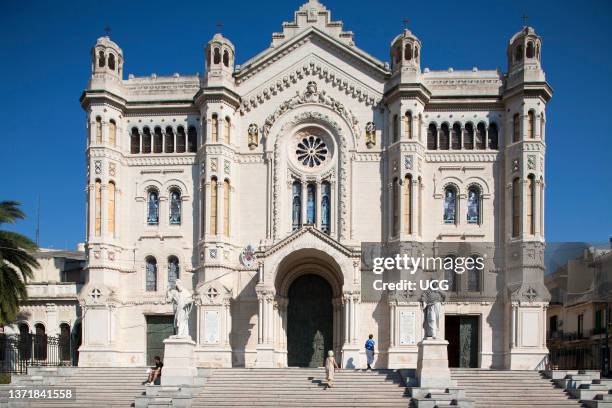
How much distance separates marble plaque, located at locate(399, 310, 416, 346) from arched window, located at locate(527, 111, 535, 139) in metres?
12.1

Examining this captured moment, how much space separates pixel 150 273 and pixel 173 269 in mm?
1430

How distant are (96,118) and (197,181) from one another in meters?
7.08

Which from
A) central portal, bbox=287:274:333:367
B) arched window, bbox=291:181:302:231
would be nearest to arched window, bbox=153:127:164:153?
arched window, bbox=291:181:302:231

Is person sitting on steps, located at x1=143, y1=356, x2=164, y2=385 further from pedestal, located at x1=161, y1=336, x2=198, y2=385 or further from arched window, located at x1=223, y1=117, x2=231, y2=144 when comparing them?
arched window, located at x1=223, y1=117, x2=231, y2=144

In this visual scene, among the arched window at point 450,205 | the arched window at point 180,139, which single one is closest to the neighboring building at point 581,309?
the arched window at point 450,205

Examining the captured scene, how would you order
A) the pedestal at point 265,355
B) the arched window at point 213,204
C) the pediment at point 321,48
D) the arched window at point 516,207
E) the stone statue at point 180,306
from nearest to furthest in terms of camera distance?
the stone statue at point 180,306, the pedestal at point 265,355, the arched window at point 516,207, the arched window at point 213,204, the pediment at point 321,48

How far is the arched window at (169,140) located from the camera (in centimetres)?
4953

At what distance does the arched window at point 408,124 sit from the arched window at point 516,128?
234 inches

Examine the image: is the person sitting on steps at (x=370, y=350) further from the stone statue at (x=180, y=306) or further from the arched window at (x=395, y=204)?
the stone statue at (x=180, y=306)

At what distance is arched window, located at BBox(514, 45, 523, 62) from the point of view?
4712 cm

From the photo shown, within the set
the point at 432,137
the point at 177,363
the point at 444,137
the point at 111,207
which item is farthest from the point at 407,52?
the point at 177,363

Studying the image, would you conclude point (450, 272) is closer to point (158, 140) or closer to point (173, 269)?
point (173, 269)

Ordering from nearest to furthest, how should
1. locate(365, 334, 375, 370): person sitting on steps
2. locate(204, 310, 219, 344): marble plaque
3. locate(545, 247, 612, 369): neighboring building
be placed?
locate(365, 334, 375, 370): person sitting on steps, locate(204, 310, 219, 344): marble plaque, locate(545, 247, 612, 369): neighboring building

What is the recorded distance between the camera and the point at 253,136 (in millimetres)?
48812
